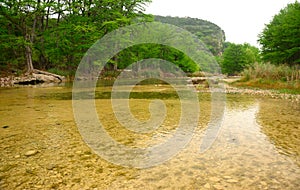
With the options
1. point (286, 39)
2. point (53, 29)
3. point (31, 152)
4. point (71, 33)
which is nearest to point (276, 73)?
point (286, 39)

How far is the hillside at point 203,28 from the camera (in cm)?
12800

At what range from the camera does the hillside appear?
5039 inches

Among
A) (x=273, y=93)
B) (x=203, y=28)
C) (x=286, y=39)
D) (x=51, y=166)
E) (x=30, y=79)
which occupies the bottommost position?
(x=51, y=166)

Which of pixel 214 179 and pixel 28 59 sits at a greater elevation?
pixel 28 59

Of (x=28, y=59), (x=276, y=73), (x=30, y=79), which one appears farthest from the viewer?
(x=28, y=59)

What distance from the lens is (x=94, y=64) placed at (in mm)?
26969

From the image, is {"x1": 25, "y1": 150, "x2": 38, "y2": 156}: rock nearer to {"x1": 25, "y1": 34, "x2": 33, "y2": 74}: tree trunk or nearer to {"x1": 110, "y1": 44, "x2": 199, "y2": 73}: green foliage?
{"x1": 25, "y1": 34, "x2": 33, "y2": 74}: tree trunk

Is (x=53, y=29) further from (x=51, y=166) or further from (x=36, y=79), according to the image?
(x=51, y=166)

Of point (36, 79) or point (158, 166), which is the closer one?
point (158, 166)

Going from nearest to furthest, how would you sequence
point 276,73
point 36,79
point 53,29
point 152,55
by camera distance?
1. point 276,73
2. point 36,79
3. point 53,29
4. point 152,55

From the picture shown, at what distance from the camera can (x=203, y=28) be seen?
14288 cm

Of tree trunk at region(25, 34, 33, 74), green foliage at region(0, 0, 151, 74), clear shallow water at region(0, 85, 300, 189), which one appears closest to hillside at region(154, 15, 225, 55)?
green foliage at region(0, 0, 151, 74)

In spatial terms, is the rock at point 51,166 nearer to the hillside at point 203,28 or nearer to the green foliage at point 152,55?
the green foliage at point 152,55

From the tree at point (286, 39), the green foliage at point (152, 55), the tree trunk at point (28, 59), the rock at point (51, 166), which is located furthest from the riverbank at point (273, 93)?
the green foliage at point (152, 55)
